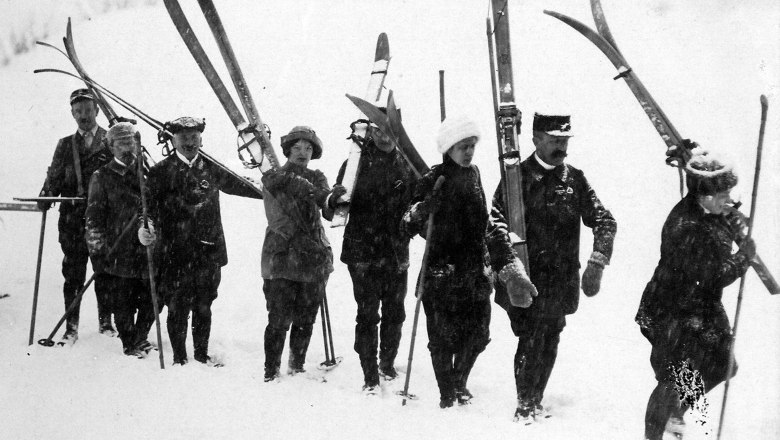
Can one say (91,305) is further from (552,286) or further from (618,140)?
(618,140)

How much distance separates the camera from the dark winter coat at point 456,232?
4000 mm

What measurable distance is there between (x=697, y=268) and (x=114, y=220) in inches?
159

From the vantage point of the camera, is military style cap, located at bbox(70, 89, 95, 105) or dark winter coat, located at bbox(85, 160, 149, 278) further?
military style cap, located at bbox(70, 89, 95, 105)

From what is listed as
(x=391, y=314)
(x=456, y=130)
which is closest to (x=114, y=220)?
(x=391, y=314)

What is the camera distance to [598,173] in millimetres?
8805

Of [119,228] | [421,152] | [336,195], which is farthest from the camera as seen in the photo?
[421,152]

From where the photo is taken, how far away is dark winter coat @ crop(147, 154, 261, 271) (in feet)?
16.2

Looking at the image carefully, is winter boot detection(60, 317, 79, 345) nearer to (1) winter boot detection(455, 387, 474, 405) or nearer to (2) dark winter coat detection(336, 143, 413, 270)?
(2) dark winter coat detection(336, 143, 413, 270)

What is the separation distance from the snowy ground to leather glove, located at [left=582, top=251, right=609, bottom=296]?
751mm

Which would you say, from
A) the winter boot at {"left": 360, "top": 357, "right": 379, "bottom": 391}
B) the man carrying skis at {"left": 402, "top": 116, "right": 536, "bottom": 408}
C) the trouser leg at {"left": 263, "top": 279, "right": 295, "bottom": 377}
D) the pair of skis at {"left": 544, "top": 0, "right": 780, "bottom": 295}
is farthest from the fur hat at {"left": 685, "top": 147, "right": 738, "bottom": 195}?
the trouser leg at {"left": 263, "top": 279, "right": 295, "bottom": 377}

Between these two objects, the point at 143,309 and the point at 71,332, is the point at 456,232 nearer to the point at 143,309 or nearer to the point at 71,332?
the point at 143,309

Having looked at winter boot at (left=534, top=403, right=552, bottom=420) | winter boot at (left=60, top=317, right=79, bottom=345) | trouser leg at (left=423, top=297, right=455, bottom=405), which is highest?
trouser leg at (left=423, top=297, right=455, bottom=405)

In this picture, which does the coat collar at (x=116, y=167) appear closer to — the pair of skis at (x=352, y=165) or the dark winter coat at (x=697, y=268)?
the pair of skis at (x=352, y=165)

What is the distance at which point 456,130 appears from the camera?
12.8 ft
